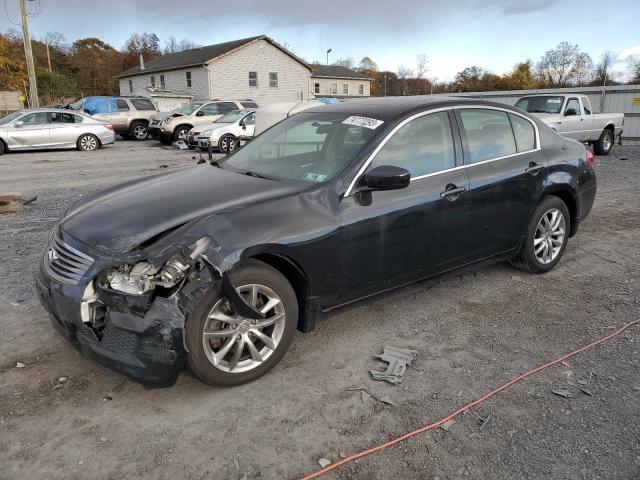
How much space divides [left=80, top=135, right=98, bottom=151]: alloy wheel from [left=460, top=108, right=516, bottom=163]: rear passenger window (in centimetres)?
1614

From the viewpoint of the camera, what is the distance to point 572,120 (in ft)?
48.0

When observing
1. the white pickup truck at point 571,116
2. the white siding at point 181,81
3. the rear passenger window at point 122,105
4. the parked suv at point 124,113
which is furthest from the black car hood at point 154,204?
the white siding at point 181,81

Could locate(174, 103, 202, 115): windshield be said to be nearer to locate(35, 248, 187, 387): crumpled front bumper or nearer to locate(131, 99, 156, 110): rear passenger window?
locate(131, 99, 156, 110): rear passenger window

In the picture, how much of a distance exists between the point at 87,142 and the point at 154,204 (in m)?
16.0

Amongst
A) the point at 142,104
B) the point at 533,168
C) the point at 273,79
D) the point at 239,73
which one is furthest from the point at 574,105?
the point at 273,79

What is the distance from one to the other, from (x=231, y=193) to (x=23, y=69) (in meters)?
Result: 48.9

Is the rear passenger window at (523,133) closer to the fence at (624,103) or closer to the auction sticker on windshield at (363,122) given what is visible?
the auction sticker on windshield at (363,122)

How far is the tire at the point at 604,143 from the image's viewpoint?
16156mm

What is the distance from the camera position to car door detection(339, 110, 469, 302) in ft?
11.9

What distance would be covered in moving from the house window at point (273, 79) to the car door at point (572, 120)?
30.3 metres

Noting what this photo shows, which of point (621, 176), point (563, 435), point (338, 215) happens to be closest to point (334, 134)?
point (338, 215)

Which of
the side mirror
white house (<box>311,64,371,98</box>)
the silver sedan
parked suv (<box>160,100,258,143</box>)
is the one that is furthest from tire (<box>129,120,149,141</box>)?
white house (<box>311,64,371,98</box>)

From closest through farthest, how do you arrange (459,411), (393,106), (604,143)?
(459,411) < (393,106) < (604,143)

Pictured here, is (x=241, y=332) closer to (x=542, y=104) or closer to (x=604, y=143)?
(x=542, y=104)
